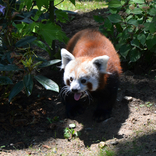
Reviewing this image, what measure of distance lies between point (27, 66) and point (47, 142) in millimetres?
1071

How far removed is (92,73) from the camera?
3.01 metres

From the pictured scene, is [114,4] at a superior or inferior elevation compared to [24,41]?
superior

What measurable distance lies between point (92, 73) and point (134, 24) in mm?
1157

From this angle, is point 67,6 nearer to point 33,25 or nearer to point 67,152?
point 33,25

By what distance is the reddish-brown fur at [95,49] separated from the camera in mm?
3267

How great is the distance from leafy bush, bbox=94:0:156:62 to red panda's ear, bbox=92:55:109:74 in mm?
918

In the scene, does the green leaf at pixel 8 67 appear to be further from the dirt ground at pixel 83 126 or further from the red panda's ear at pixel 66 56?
the dirt ground at pixel 83 126

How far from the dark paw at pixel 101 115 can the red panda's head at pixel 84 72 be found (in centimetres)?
50

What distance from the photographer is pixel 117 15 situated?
372 centimetres

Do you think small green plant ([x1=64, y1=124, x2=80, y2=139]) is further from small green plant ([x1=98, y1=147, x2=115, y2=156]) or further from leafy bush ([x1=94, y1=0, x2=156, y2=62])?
leafy bush ([x1=94, y1=0, x2=156, y2=62])

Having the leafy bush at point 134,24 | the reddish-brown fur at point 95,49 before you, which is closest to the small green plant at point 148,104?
the reddish-brown fur at point 95,49

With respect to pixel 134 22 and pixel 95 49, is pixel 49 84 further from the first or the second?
pixel 134 22

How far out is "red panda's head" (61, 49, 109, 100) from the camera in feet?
9.61

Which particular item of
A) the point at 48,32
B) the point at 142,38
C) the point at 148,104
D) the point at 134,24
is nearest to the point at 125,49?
the point at 142,38
